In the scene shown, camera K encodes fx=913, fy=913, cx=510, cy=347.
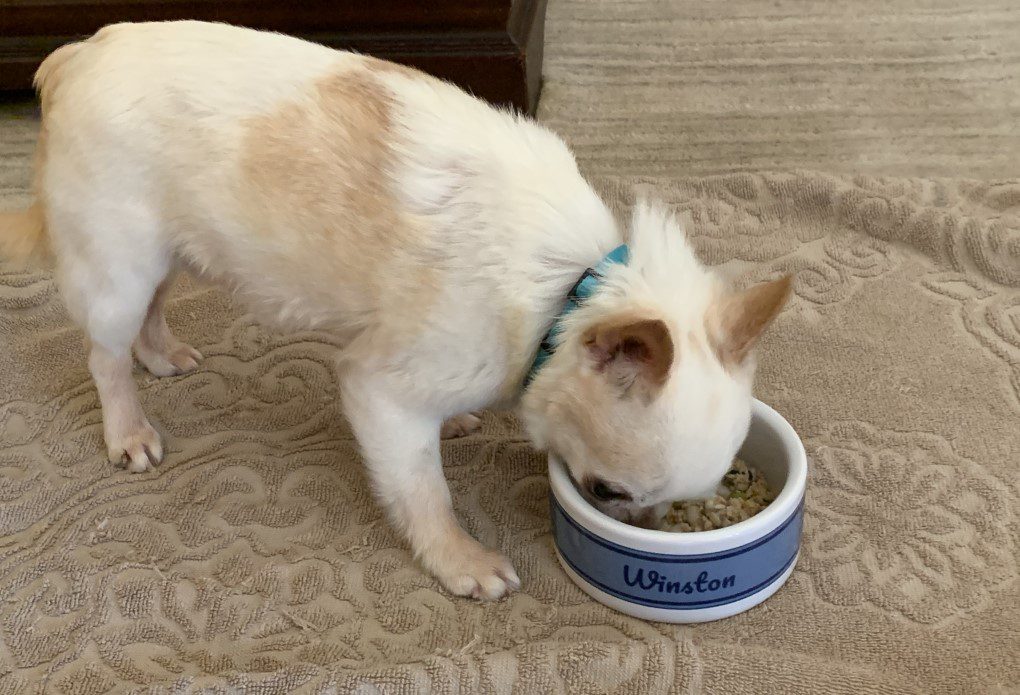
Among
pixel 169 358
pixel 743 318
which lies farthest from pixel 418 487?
pixel 169 358

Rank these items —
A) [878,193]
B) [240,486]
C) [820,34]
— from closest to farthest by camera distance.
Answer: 1. [240,486]
2. [878,193]
3. [820,34]

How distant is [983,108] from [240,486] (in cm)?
235

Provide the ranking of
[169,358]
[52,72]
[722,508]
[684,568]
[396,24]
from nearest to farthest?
[684,568] < [722,508] < [52,72] < [169,358] < [396,24]

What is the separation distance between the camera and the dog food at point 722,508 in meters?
1.36

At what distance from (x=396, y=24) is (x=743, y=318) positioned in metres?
1.64

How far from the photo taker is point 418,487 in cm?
142

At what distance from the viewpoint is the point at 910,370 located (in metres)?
1.74

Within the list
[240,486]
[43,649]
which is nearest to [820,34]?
[240,486]

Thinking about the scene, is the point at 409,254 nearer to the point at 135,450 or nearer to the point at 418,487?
→ the point at 418,487

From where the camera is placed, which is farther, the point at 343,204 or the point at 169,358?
the point at 169,358

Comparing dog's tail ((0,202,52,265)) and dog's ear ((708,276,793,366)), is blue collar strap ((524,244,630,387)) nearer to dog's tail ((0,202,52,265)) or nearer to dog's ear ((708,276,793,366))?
dog's ear ((708,276,793,366))

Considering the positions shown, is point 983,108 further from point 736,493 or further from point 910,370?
point 736,493

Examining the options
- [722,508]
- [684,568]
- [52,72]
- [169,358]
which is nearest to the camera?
[684,568]

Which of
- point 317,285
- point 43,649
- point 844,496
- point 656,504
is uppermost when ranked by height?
point 317,285
